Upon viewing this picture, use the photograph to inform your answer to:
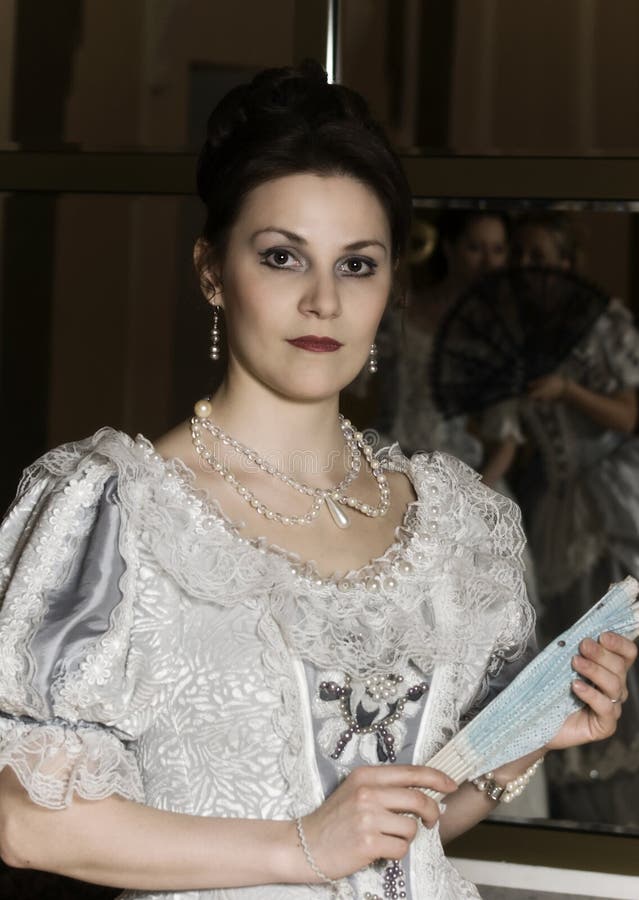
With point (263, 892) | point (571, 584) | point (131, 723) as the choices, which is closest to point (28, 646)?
point (131, 723)

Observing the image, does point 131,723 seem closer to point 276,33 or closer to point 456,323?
point 456,323

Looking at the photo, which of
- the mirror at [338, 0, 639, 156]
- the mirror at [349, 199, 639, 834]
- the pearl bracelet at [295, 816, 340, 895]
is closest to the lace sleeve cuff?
the pearl bracelet at [295, 816, 340, 895]

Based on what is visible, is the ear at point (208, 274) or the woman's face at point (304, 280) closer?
the woman's face at point (304, 280)

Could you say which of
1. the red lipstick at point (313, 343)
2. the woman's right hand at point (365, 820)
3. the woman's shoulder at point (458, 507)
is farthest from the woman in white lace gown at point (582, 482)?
the woman's right hand at point (365, 820)

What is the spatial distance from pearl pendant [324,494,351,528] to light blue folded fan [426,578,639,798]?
0.28 m

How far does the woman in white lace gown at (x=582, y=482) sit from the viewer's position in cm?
277

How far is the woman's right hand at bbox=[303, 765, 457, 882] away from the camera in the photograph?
4.70ft

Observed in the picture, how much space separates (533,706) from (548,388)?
130 cm

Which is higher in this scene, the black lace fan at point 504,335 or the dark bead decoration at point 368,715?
the black lace fan at point 504,335

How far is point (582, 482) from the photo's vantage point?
9.25ft

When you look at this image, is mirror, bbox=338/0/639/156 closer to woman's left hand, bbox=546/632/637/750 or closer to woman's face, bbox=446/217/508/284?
woman's face, bbox=446/217/508/284

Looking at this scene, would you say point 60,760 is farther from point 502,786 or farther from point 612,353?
point 612,353

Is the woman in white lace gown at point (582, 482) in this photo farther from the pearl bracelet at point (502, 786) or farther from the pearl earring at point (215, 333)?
the pearl earring at point (215, 333)

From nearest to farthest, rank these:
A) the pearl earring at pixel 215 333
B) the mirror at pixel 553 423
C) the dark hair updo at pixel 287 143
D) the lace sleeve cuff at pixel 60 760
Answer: the lace sleeve cuff at pixel 60 760, the dark hair updo at pixel 287 143, the pearl earring at pixel 215 333, the mirror at pixel 553 423
